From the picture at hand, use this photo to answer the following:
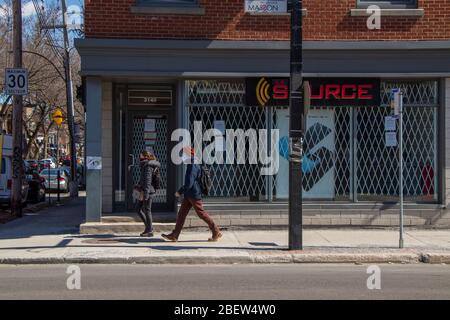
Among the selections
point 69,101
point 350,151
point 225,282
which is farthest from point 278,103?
point 69,101

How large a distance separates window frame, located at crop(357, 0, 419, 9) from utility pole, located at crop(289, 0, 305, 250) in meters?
3.21

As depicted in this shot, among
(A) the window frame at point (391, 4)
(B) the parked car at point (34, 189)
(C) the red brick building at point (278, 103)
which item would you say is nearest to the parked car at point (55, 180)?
(B) the parked car at point (34, 189)

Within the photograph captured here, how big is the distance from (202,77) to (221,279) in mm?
5531

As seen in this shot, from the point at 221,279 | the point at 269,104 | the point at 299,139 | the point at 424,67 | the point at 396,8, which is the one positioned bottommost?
the point at 221,279

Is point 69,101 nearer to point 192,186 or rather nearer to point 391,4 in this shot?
point 192,186

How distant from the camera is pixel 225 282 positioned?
8242 millimetres

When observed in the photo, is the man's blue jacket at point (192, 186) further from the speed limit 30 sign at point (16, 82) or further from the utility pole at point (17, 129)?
the utility pole at point (17, 129)

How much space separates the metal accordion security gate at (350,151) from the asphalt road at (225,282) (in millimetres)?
3480

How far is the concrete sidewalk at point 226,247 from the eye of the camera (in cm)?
996

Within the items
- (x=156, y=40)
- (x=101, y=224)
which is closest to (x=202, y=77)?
(x=156, y=40)

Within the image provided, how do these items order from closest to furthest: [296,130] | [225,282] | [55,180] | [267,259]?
1. [225,282]
2. [267,259]
3. [296,130]
4. [55,180]

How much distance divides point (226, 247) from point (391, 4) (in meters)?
6.55
